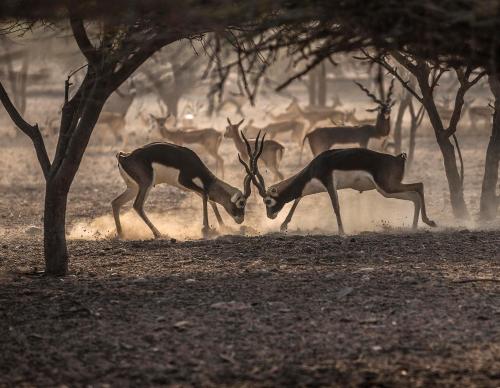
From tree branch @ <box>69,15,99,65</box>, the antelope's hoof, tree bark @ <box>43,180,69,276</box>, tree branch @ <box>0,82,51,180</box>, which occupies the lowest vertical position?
the antelope's hoof

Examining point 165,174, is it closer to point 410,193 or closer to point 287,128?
point 410,193

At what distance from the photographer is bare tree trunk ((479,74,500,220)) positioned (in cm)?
1275

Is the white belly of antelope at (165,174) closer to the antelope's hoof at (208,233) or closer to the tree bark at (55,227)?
the antelope's hoof at (208,233)

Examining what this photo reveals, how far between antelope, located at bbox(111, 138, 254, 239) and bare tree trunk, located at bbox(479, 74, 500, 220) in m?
3.12

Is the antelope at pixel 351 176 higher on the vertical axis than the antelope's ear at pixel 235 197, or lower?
higher

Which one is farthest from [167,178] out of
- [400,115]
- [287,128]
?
[287,128]

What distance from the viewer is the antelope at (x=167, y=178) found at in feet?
41.2

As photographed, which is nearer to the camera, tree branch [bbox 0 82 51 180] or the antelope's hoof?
tree branch [bbox 0 82 51 180]

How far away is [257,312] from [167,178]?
5972 mm

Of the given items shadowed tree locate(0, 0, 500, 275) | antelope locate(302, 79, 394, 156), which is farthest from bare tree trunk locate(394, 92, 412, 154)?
shadowed tree locate(0, 0, 500, 275)

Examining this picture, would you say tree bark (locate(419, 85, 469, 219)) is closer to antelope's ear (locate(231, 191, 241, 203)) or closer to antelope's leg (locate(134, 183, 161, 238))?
antelope's ear (locate(231, 191, 241, 203))

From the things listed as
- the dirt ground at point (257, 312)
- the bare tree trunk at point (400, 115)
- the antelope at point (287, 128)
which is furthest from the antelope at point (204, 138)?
the dirt ground at point (257, 312)

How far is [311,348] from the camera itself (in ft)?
20.1

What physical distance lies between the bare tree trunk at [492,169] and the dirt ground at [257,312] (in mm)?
1651
